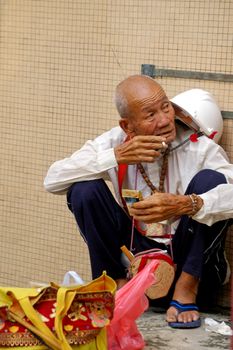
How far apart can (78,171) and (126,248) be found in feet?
1.38

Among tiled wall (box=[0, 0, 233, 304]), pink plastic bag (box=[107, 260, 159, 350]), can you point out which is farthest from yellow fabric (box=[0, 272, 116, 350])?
tiled wall (box=[0, 0, 233, 304])

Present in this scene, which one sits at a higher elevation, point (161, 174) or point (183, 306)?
point (161, 174)

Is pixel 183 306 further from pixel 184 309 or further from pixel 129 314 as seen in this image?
pixel 129 314

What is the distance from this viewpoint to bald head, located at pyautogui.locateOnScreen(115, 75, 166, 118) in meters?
4.36

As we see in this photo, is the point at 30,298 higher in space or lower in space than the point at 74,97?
lower

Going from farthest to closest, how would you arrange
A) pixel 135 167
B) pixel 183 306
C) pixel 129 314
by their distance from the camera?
pixel 135 167 < pixel 183 306 < pixel 129 314

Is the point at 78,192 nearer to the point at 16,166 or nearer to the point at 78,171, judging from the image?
the point at 78,171

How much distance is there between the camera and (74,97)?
5.35m

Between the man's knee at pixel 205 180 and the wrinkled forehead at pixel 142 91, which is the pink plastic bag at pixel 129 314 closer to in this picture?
the man's knee at pixel 205 180

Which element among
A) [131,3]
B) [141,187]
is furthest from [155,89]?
[131,3]

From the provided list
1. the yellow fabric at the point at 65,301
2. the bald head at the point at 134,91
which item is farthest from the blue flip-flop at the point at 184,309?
the bald head at the point at 134,91

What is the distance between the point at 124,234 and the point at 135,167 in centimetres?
32

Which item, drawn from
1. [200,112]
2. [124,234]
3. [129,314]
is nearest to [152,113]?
[200,112]

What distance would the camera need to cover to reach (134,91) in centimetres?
438
